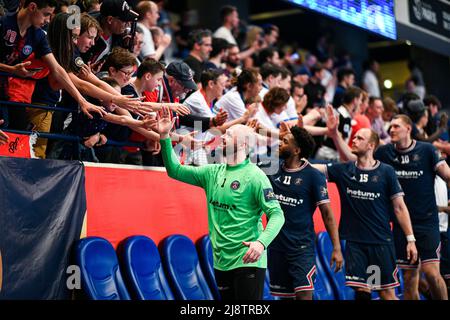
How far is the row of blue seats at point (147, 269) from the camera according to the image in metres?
7.56

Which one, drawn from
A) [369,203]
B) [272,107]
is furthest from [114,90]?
[369,203]

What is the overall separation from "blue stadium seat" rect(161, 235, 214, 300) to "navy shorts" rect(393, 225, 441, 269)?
2532 mm

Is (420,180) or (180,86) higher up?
(180,86)

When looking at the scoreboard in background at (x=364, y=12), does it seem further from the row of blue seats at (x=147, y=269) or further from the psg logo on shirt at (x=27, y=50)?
the psg logo on shirt at (x=27, y=50)

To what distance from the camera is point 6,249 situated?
6949mm

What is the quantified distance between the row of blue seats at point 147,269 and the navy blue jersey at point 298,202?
1014 millimetres

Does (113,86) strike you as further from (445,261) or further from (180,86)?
(445,261)

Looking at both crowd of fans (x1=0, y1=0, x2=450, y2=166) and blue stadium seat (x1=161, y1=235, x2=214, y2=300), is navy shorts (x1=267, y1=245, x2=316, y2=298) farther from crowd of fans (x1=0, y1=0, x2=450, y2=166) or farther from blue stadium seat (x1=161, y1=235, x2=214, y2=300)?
crowd of fans (x1=0, y1=0, x2=450, y2=166)

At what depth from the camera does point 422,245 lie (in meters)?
9.78

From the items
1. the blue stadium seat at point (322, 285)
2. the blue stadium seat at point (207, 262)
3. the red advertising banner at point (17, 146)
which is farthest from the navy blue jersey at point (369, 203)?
the red advertising banner at point (17, 146)

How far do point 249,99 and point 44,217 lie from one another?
12.1 ft

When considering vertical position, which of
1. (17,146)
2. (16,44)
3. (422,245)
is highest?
(16,44)

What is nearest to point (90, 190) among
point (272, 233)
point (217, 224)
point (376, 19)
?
point (217, 224)

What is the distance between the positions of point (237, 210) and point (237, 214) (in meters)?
0.03
